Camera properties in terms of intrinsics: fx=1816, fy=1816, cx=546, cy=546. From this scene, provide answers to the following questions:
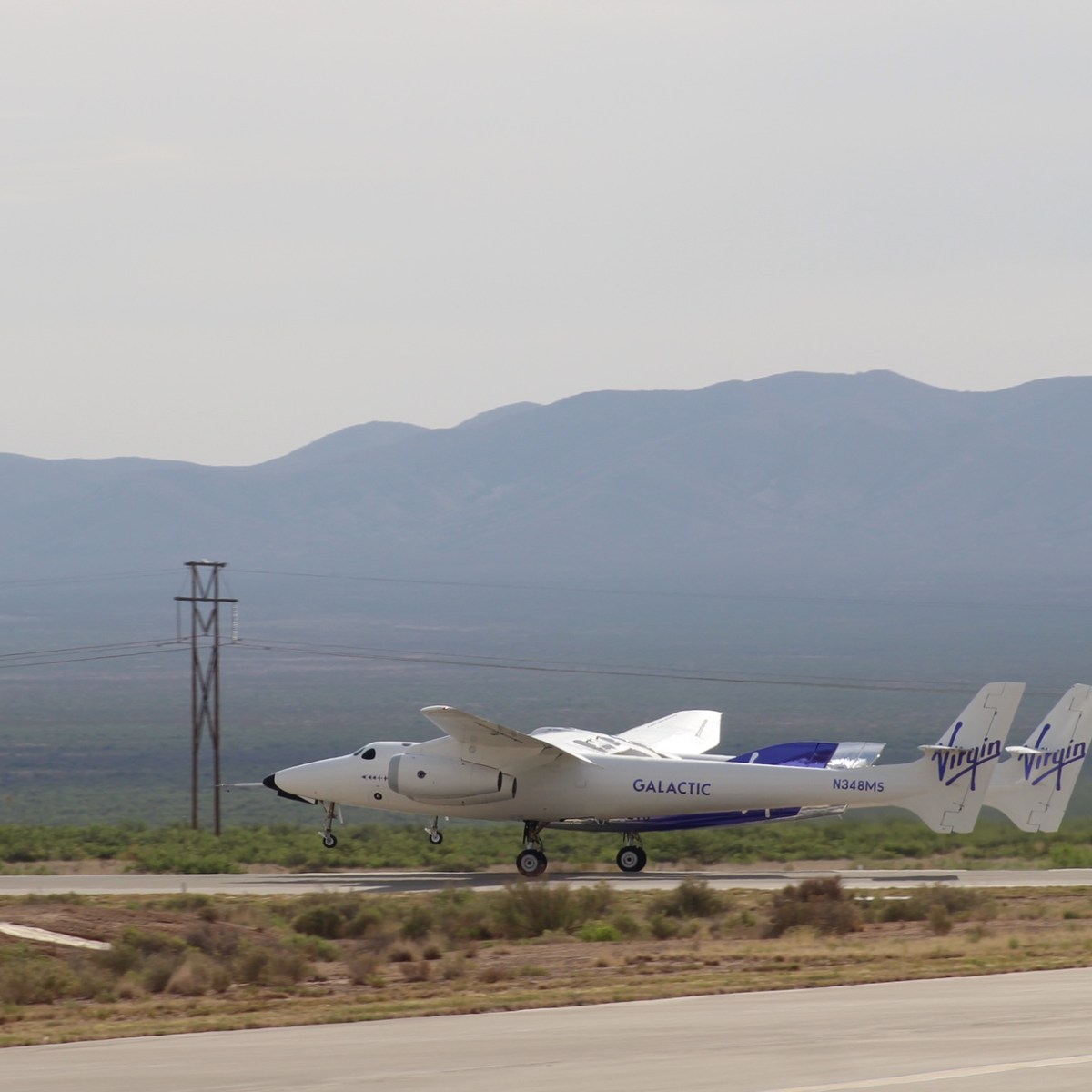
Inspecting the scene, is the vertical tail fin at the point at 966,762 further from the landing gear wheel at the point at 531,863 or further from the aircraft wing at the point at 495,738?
the landing gear wheel at the point at 531,863

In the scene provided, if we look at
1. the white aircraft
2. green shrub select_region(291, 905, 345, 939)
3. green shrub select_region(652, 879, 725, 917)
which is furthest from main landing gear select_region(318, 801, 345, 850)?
green shrub select_region(652, 879, 725, 917)

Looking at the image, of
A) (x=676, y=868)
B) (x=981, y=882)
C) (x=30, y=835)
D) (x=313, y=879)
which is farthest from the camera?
(x=30, y=835)

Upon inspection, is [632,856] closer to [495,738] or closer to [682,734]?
[495,738]

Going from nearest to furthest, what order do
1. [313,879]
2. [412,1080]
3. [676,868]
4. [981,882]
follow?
[412,1080] → [981,882] → [313,879] → [676,868]

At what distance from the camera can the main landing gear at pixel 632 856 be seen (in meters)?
34.1

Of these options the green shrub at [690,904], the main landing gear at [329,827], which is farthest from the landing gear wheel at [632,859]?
the green shrub at [690,904]

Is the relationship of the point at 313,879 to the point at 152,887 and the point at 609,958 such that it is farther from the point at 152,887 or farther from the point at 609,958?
the point at 609,958

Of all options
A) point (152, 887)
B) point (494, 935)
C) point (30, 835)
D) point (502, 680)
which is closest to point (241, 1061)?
point (494, 935)

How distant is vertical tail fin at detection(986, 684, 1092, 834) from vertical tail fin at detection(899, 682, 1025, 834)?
19.9 inches

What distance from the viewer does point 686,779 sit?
32.7m

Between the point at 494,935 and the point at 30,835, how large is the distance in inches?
681

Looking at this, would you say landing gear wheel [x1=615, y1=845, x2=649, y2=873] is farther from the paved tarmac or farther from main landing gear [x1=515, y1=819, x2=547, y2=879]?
the paved tarmac

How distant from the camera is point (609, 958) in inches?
854

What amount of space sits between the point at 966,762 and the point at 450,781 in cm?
939
